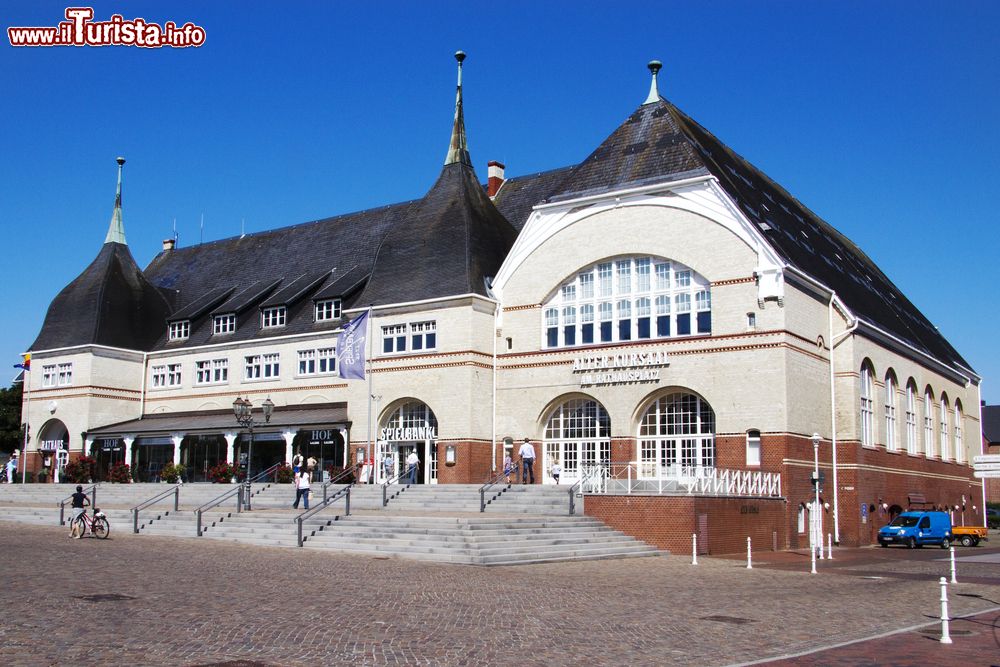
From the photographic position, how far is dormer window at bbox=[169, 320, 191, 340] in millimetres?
53719

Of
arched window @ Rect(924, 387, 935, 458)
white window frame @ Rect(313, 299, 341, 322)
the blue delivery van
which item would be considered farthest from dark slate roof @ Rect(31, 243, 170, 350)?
arched window @ Rect(924, 387, 935, 458)

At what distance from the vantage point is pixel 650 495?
99.6 ft

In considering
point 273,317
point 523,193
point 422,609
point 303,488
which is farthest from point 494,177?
point 422,609

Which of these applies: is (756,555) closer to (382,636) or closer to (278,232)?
(382,636)

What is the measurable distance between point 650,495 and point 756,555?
13.7ft

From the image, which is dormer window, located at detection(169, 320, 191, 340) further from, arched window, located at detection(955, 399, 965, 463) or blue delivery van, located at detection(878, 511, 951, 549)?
arched window, located at detection(955, 399, 965, 463)

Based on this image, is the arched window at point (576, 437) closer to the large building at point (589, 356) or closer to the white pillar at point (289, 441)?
the large building at point (589, 356)

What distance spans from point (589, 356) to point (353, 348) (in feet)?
33.2

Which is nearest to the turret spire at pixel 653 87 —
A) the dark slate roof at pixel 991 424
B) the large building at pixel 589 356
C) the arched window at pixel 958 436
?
the large building at pixel 589 356

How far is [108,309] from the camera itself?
53.8 m

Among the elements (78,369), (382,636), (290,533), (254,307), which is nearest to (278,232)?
(254,307)

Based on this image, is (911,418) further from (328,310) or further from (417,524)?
(417,524)

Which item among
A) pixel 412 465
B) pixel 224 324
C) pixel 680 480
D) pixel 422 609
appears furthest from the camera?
pixel 224 324

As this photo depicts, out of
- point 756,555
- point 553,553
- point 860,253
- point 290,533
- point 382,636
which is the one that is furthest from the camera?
point 860,253
